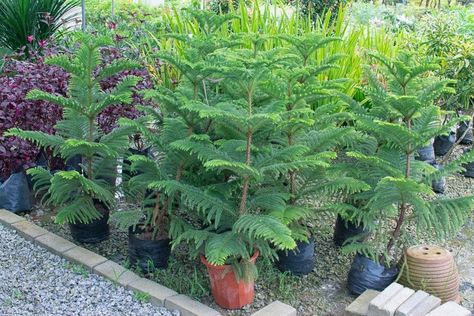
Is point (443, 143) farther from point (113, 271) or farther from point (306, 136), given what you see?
point (113, 271)

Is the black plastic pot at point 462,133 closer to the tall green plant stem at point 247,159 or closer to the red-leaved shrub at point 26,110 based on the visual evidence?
the red-leaved shrub at point 26,110

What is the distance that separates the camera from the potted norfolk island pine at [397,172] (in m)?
2.75

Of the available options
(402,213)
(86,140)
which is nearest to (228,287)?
(402,213)

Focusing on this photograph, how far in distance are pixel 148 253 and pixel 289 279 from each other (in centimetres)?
77

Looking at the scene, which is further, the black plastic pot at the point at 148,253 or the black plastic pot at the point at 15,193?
the black plastic pot at the point at 15,193

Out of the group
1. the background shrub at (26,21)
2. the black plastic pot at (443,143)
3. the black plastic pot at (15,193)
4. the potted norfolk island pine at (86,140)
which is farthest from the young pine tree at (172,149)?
the black plastic pot at (443,143)

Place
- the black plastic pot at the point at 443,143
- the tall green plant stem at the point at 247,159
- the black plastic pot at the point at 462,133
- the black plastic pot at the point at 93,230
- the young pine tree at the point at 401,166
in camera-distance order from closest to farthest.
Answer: the tall green plant stem at the point at 247,159
the young pine tree at the point at 401,166
the black plastic pot at the point at 93,230
the black plastic pot at the point at 443,143
the black plastic pot at the point at 462,133

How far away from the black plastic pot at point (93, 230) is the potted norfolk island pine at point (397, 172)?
1386mm

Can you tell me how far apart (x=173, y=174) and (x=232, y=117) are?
661mm

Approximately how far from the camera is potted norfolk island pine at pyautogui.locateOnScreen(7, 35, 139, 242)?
3.04 meters

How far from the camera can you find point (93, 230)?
3.32 m

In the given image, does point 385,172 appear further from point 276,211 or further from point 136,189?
A: point 136,189

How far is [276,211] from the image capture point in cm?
266

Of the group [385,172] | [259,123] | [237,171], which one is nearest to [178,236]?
[237,171]
